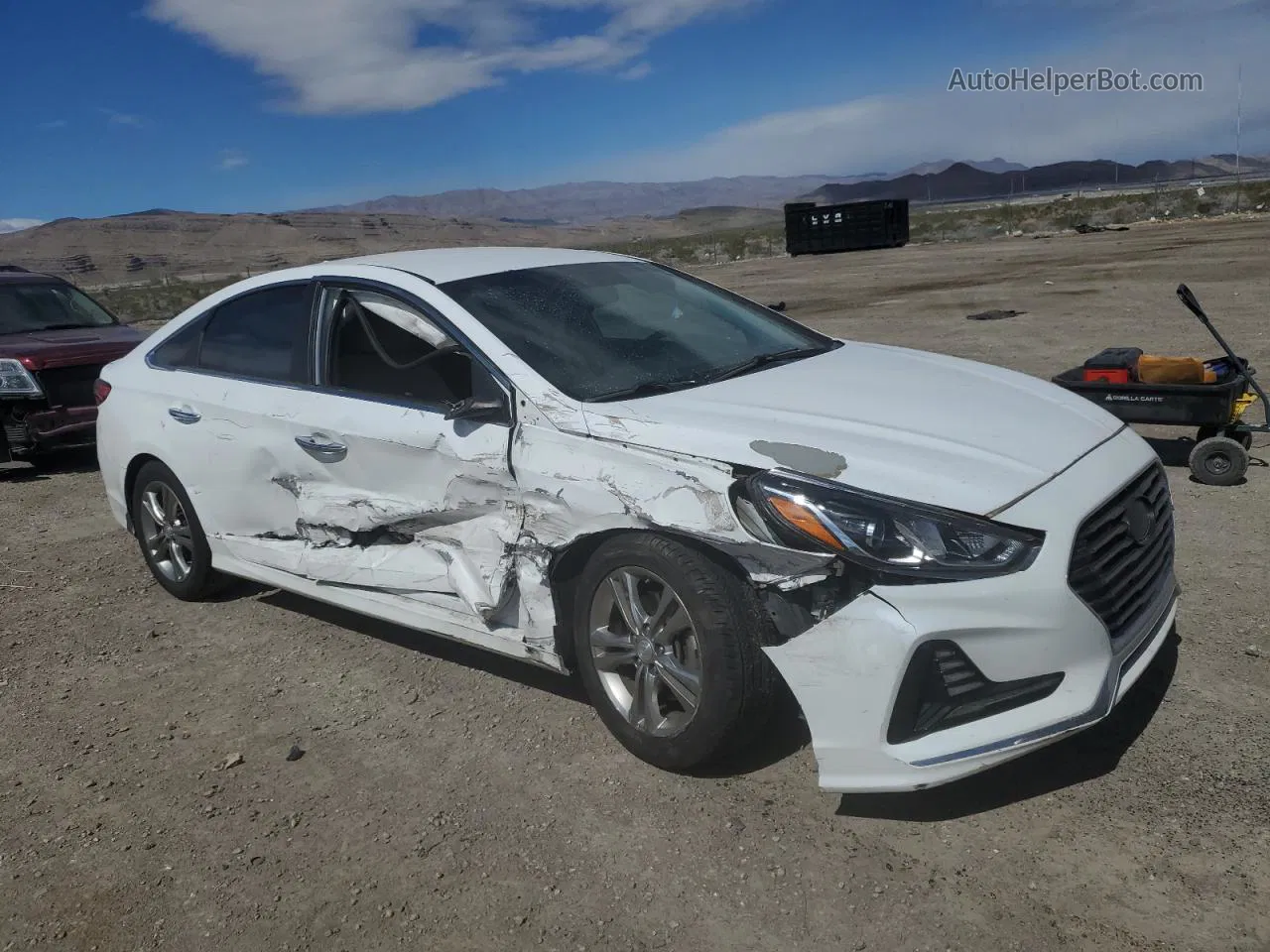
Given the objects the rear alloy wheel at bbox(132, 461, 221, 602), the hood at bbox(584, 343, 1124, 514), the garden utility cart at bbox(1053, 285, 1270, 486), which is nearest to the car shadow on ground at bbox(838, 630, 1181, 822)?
the hood at bbox(584, 343, 1124, 514)

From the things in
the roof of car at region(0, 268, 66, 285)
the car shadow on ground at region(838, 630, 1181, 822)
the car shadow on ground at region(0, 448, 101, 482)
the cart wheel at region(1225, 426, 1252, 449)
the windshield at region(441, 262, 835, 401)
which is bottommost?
the car shadow on ground at region(838, 630, 1181, 822)

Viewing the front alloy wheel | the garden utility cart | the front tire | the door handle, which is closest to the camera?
the front tire

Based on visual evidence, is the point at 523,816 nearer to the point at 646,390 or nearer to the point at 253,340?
the point at 646,390

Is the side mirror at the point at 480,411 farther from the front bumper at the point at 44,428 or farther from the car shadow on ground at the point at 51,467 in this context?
the car shadow on ground at the point at 51,467

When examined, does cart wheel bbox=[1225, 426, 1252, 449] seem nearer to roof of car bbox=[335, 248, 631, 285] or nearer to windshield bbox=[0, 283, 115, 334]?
roof of car bbox=[335, 248, 631, 285]

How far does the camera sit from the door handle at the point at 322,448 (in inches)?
169

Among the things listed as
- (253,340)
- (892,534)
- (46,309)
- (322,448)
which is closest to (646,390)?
(892,534)

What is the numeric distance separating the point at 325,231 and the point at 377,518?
143 metres

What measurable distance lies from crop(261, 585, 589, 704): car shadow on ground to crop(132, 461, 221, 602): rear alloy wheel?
269mm

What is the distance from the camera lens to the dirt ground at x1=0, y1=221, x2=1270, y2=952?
111 inches

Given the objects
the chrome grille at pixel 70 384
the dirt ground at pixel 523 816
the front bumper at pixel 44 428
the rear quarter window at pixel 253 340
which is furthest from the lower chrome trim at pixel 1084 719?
the front bumper at pixel 44 428

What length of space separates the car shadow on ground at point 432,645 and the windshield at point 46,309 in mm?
5419

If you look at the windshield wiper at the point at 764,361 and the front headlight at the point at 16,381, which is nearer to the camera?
the windshield wiper at the point at 764,361

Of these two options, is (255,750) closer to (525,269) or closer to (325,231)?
(525,269)
